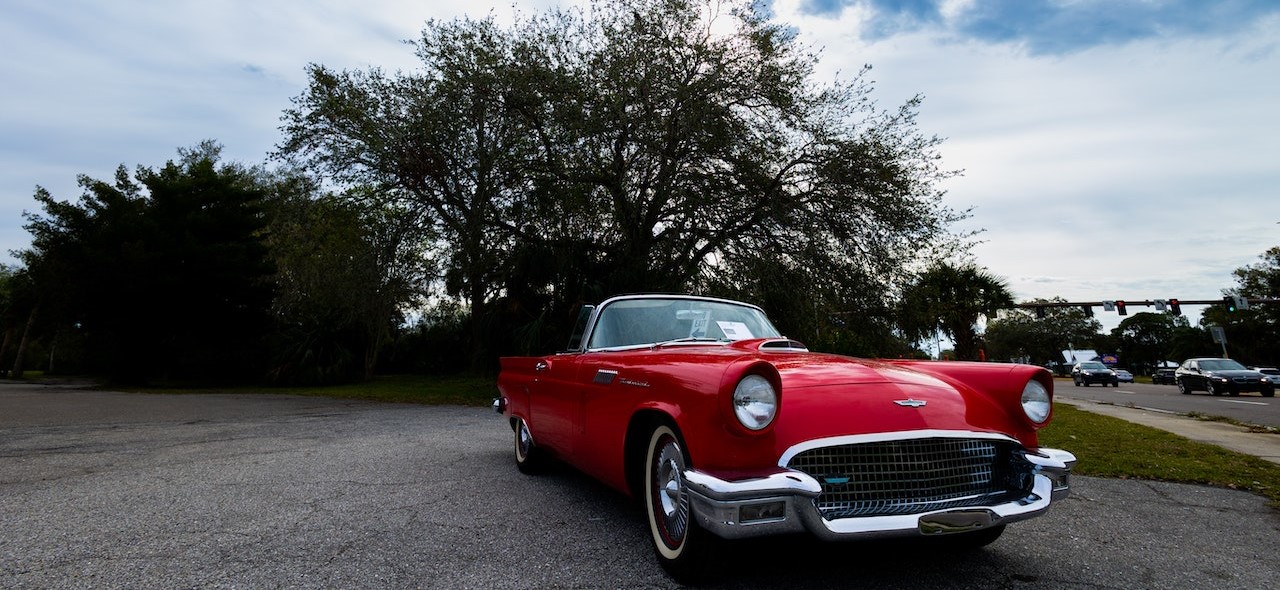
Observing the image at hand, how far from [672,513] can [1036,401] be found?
5.63ft

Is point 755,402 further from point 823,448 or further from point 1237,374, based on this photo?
point 1237,374

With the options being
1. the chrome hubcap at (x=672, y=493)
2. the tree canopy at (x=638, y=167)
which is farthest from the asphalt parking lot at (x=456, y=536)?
the tree canopy at (x=638, y=167)

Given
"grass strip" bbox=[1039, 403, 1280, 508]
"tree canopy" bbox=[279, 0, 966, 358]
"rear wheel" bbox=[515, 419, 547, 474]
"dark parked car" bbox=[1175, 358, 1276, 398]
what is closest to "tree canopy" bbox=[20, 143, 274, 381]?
"tree canopy" bbox=[279, 0, 966, 358]

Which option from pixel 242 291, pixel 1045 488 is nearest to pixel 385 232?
pixel 242 291

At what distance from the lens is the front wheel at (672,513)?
105 inches

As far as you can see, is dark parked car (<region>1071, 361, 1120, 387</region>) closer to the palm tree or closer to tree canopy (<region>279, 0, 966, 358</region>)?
the palm tree

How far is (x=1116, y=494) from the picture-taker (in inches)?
181

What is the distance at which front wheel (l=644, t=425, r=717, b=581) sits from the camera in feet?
8.72

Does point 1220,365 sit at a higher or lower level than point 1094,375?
higher

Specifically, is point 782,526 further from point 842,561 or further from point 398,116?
point 398,116

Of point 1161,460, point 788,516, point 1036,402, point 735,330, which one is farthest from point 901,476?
point 1161,460

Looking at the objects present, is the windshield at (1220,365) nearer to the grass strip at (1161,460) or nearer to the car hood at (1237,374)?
the car hood at (1237,374)

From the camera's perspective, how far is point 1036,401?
3025 millimetres

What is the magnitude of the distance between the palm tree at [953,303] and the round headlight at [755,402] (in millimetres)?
13452
